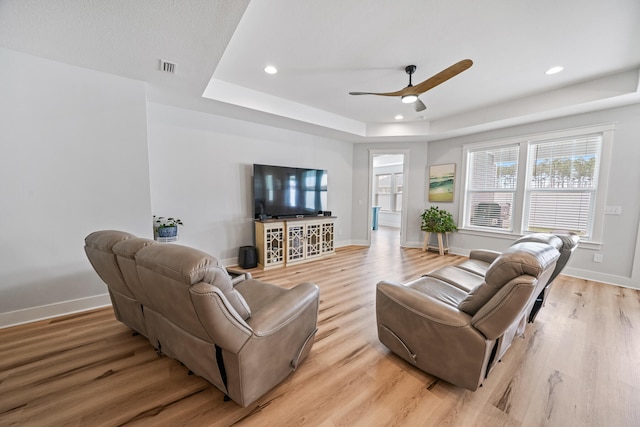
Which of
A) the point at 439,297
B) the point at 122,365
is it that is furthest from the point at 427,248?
the point at 122,365

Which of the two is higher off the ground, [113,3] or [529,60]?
[529,60]

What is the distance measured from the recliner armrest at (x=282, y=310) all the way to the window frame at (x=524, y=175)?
4.57 metres

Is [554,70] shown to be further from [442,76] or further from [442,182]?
[442,182]

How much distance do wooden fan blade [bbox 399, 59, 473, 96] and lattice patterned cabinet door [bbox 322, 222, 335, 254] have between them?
9.16ft

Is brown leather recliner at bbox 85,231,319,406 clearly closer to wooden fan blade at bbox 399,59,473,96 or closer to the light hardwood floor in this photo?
the light hardwood floor

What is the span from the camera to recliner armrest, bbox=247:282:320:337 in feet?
4.18

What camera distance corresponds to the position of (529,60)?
8.61 ft

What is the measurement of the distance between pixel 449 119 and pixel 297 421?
5129mm

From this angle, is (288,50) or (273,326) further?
(288,50)

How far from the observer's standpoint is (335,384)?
5.13 feet

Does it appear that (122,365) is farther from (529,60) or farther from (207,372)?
(529,60)

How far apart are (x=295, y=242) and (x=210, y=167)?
6.34 feet

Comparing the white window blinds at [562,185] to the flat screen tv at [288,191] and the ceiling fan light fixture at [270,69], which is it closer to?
the flat screen tv at [288,191]

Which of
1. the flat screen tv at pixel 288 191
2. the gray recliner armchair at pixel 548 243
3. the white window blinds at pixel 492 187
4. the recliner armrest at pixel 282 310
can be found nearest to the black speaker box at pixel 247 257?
the flat screen tv at pixel 288 191
